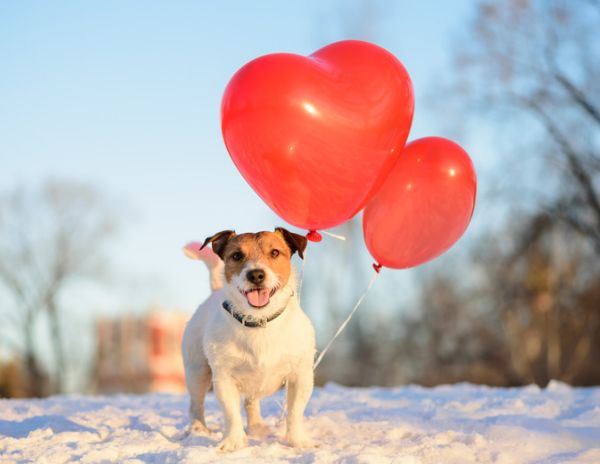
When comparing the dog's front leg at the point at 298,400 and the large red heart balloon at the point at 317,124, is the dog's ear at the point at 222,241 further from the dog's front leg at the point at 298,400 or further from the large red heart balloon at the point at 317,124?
the dog's front leg at the point at 298,400

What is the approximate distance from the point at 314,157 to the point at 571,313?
1376cm

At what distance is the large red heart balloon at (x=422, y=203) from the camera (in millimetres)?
4438

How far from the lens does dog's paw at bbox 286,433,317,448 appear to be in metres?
3.65

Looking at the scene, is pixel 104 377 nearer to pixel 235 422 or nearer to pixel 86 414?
pixel 86 414

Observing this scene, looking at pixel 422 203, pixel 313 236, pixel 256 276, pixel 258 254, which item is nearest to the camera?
pixel 256 276

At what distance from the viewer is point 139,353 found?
25938 millimetres

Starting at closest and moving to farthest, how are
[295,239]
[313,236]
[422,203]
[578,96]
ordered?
[295,239]
[313,236]
[422,203]
[578,96]

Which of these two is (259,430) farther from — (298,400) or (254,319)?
(254,319)

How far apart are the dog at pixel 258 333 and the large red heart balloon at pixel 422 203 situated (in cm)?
88

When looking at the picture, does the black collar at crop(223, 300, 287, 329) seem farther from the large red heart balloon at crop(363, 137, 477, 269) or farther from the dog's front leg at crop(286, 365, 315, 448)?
the large red heart balloon at crop(363, 137, 477, 269)

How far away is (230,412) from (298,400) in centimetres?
43

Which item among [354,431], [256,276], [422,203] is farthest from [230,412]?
[422,203]

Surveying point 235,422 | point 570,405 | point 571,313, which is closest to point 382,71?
point 235,422

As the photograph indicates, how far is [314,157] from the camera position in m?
3.69
